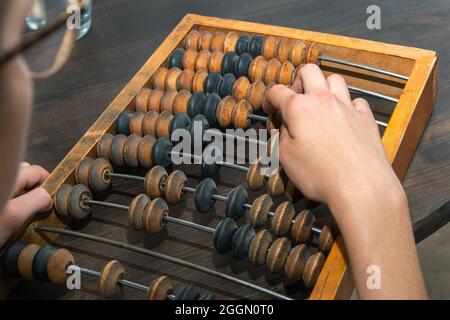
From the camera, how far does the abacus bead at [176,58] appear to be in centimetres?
132

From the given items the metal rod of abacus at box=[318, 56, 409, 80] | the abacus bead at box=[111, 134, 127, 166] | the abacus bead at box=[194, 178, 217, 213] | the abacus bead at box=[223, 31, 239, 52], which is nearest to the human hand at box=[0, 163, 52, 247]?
the abacus bead at box=[111, 134, 127, 166]

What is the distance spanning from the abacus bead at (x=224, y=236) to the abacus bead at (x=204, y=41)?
0.46 meters

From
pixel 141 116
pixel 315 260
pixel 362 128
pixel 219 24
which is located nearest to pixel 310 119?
pixel 362 128

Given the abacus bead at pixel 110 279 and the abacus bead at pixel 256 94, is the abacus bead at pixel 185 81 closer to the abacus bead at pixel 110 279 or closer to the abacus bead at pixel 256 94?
the abacus bead at pixel 256 94

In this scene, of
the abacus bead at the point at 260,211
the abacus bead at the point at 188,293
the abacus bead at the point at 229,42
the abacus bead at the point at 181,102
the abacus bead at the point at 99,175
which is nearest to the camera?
the abacus bead at the point at 188,293

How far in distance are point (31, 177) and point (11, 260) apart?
165 millimetres

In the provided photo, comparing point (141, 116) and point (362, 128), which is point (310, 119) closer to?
point (362, 128)

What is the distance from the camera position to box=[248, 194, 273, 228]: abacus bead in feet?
3.29

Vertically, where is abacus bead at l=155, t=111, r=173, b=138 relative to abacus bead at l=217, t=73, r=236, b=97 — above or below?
below

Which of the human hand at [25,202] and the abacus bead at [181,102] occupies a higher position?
the abacus bead at [181,102]

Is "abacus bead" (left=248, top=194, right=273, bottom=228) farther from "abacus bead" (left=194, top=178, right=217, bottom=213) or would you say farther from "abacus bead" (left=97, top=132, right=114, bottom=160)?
"abacus bead" (left=97, top=132, right=114, bottom=160)

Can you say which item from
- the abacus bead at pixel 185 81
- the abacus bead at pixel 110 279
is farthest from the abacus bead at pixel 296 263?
the abacus bead at pixel 185 81

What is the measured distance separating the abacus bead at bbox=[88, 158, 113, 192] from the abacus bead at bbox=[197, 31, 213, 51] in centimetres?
34
